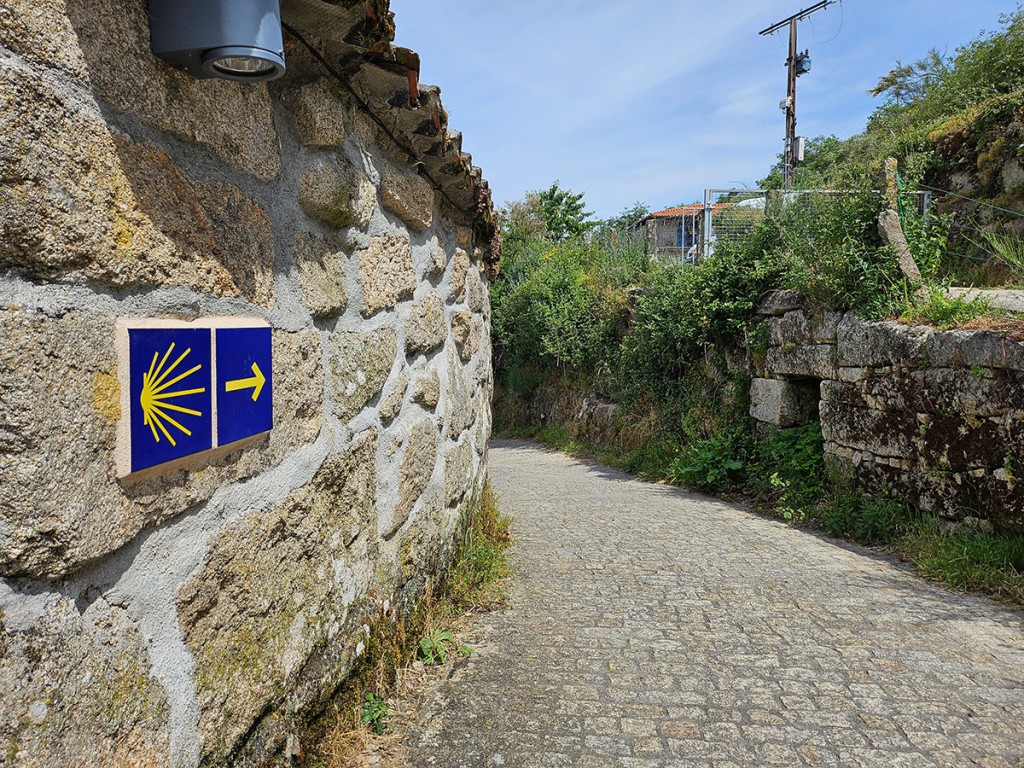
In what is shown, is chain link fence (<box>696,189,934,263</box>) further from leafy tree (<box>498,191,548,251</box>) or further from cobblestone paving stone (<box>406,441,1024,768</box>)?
leafy tree (<box>498,191,548,251</box>)

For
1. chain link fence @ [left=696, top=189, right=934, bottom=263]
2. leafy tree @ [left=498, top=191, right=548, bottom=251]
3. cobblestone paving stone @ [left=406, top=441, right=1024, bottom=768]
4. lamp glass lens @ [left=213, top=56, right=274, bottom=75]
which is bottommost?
cobblestone paving stone @ [left=406, top=441, right=1024, bottom=768]

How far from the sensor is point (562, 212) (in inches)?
1117

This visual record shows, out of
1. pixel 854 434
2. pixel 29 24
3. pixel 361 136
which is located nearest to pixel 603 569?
pixel 854 434

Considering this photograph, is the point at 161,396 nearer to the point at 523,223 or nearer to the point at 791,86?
the point at 791,86

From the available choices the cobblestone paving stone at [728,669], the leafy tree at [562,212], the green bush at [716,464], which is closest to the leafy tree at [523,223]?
the leafy tree at [562,212]

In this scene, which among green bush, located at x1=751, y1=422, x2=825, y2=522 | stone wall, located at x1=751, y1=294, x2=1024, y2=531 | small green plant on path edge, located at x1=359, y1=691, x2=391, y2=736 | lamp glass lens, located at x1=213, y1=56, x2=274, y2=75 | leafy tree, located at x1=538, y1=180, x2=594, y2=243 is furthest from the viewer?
leafy tree, located at x1=538, y1=180, x2=594, y2=243

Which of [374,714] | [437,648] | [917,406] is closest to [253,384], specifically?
[374,714]

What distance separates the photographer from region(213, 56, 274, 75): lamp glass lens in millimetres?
1263

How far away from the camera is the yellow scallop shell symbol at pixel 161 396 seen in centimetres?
116

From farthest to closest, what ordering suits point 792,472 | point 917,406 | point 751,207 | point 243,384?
point 751,207
point 792,472
point 917,406
point 243,384

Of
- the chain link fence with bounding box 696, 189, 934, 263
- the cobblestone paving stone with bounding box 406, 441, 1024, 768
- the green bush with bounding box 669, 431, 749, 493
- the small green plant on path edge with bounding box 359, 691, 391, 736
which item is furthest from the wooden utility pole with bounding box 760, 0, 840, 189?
the small green plant on path edge with bounding box 359, 691, 391, 736

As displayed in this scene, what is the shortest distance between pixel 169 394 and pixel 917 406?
5063mm

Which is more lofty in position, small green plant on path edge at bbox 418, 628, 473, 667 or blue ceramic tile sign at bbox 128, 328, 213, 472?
blue ceramic tile sign at bbox 128, 328, 213, 472

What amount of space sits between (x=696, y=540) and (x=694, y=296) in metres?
3.83
